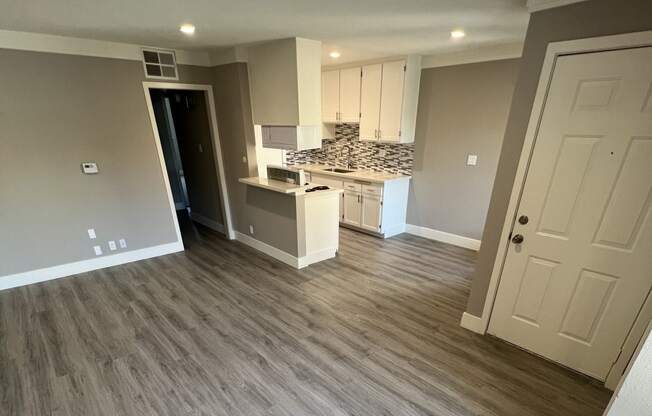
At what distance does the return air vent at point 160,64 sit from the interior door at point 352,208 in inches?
115

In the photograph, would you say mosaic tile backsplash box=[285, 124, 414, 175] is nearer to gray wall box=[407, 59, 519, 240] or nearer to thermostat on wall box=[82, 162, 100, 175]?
gray wall box=[407, 59, 519, 240]

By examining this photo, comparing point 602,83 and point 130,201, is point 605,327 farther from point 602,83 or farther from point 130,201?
point 130,201

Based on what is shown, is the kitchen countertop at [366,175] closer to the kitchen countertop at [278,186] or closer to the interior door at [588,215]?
the kitchen countertop at [278,186]

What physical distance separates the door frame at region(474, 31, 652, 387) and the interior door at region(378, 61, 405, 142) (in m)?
2.30

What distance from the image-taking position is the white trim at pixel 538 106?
5.10 ft

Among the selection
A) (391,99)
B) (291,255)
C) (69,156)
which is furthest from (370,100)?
(69,156)

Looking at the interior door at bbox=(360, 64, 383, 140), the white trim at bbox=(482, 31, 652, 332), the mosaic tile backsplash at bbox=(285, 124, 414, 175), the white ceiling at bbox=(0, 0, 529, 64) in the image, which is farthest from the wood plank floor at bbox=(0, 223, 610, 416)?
the white ceiling at bbox=(0, 0, 529, 64)

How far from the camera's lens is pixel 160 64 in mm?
3514

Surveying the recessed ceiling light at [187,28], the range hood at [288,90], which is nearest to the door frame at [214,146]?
the range hood at [288,90]

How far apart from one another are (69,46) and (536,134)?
4.35m

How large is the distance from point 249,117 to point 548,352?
3792 mm

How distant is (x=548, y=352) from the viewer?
7.06 feet

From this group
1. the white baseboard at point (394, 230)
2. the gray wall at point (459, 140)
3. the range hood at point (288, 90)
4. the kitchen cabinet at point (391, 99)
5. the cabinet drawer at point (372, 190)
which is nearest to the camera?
the range hood at point (288, 90)

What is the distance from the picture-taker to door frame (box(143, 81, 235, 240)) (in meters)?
3.56
